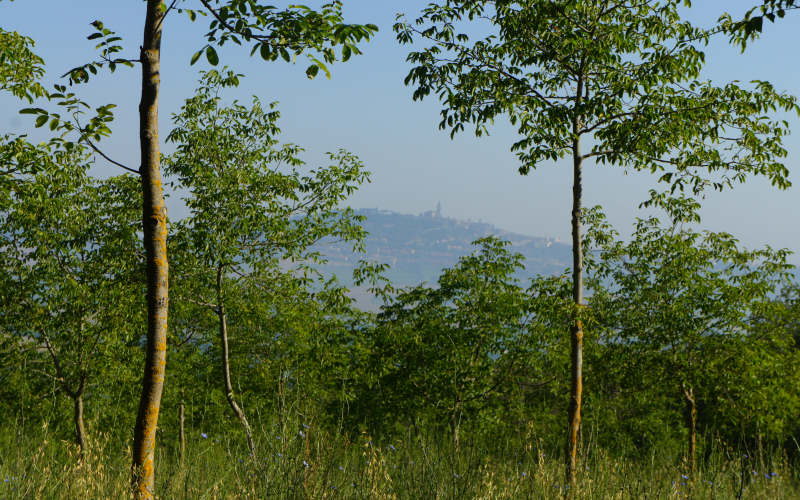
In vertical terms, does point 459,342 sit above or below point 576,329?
below

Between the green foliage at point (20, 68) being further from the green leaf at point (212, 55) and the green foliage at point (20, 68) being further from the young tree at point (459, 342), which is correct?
the young tree at point (459, 342)

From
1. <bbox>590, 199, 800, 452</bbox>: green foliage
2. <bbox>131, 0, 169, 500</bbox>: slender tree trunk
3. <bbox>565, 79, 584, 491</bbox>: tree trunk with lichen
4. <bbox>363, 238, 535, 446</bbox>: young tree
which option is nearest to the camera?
<bbox>131, 0, 169, 500</bbox>: slender tree trunk

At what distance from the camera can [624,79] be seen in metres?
9.92

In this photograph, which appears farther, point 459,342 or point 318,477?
point 459,342

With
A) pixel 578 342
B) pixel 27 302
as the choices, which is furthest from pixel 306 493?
pixel 27 302

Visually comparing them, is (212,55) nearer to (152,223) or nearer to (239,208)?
(152,223)

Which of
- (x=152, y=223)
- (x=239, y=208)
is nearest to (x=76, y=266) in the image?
(x=239, y=208)

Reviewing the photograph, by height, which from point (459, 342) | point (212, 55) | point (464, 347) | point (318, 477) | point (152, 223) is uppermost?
point (212, 55)

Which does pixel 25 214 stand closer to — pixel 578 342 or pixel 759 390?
pixel 578 342

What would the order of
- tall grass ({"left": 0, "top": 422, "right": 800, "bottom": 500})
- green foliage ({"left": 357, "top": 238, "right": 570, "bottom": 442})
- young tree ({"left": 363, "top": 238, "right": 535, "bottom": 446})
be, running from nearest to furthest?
tall grass ({"left": 0, "top": 422, "right": 800, "bottom": 500})
green foliage ({"left": 357, "top": 238, "right": 570, "bottom": 442})
young tree ({"left": 363, "top": 238, "right": 535, "bottom": 446})

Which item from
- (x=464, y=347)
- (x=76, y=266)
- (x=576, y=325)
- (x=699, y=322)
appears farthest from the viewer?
(x=464, y=347)

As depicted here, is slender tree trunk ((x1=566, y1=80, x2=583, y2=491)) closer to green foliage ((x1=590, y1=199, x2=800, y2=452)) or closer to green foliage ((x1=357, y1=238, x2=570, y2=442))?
green foliage ((x1=590, y1=199, x2=800, y2=452))

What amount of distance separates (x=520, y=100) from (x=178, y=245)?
902cm

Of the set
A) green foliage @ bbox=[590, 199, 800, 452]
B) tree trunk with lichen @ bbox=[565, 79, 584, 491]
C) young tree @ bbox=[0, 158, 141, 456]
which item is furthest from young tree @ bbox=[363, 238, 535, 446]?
tree trunk with lichen @ bbox=[565, 79, 584, 491]
